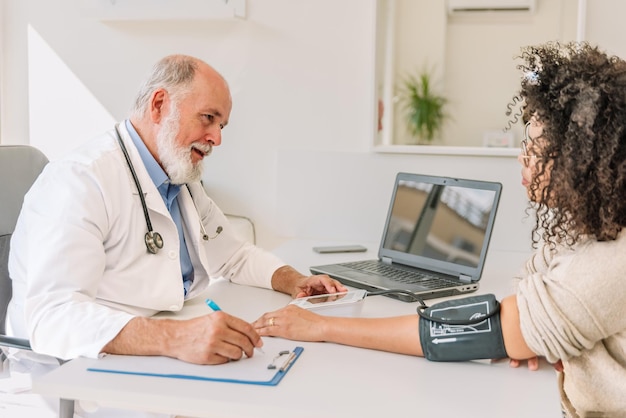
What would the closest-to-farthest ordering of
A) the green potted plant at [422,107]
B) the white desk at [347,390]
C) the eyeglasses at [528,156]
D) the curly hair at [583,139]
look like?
1. the white desk at [347,390]
2. the curly hair at [583,139]
3. the eyeglasses at [528,156]
4. the green potted plant at [422,107]

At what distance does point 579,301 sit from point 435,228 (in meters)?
1.01

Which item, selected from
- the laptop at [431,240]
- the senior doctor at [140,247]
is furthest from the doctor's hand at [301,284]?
the laptop at [431,240]

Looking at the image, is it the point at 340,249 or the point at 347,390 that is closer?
the point at 347,390

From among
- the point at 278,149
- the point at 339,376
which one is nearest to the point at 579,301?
the point at 339,376

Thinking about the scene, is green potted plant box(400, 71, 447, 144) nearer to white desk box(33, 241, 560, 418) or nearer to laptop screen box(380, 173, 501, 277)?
laptop screen box(380, 173, 501, 277)

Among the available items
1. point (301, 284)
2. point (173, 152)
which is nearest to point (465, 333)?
point (301, 284)

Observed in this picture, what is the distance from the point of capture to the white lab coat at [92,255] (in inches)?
51.3

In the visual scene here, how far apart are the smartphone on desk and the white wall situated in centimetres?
18

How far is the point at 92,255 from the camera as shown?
1.43 m

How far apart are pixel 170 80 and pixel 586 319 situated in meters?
1.09

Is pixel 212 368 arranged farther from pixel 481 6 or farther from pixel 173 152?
pixel 481 6

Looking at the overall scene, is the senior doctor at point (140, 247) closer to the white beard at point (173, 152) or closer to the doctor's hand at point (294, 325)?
the white beard at point (173, 152)

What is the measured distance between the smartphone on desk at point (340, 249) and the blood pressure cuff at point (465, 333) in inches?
44.8

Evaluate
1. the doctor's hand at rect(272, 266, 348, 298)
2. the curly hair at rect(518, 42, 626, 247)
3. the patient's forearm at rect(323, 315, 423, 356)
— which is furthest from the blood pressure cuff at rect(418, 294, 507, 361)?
the doctor's hand at rect(272, 266, 348, 298)
